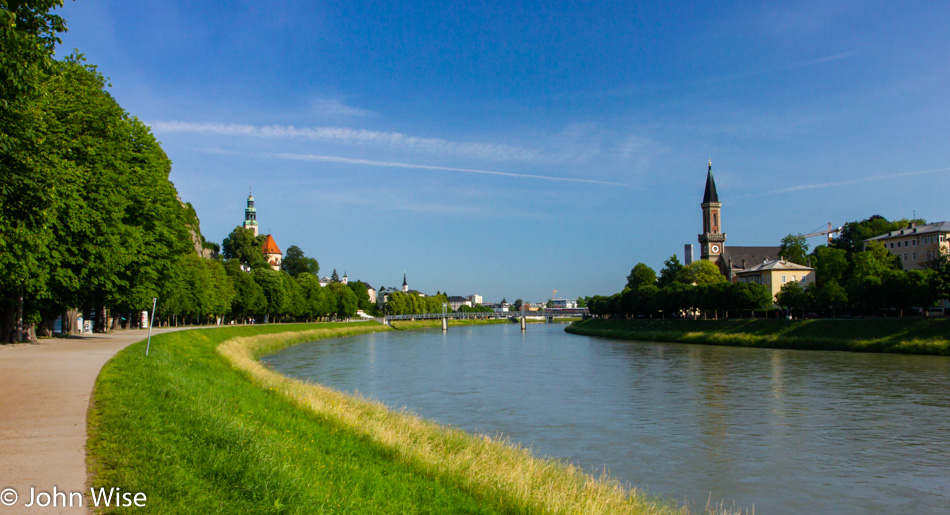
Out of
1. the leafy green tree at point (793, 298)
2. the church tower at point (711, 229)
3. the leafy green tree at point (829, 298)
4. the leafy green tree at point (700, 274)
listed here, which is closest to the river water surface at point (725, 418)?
the leafy green tree at point (829, 298)

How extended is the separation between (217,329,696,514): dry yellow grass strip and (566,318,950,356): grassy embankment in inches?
1686

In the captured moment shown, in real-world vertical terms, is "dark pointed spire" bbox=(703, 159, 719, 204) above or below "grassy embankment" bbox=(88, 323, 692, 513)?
above

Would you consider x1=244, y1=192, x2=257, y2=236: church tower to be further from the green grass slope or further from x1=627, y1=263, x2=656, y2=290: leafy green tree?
the green grass slope

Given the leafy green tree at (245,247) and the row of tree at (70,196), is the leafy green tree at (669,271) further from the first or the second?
the row of tree at (70,196)

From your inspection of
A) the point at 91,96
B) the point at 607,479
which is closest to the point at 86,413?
the point at 607,479

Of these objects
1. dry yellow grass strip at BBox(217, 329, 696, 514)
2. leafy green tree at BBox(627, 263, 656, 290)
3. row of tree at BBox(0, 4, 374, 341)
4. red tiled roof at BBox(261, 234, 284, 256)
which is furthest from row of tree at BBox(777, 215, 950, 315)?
red tiled roof at BBox(261, 234, 284, 256)

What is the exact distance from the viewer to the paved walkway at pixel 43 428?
727 centimetres

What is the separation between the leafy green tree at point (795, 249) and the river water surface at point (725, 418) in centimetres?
6923

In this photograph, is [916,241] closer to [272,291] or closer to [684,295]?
[684,295]

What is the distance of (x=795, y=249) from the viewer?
11094cm

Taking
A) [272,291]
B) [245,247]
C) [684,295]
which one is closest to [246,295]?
[272,291]

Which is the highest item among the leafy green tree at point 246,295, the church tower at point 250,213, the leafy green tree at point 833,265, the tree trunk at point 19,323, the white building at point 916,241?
the church tower at point 250,213

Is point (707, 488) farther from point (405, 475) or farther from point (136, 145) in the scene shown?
point (136, 145)

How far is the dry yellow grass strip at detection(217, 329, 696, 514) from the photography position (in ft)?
35.7
